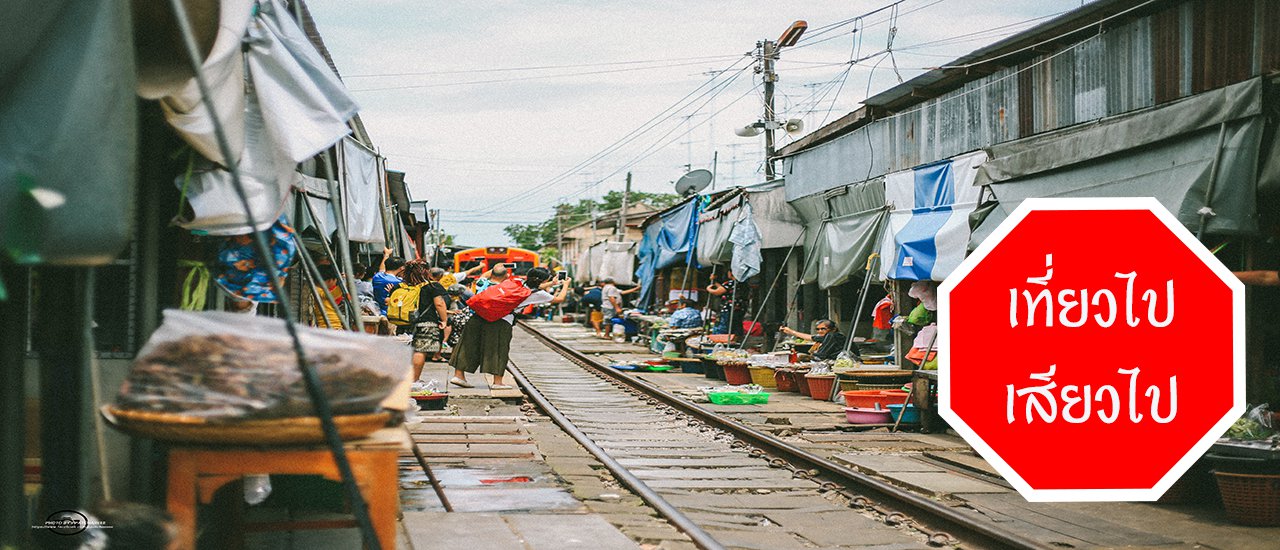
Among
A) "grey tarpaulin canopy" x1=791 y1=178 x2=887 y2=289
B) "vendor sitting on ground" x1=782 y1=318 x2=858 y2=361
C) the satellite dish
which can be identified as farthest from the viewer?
the satellite dish

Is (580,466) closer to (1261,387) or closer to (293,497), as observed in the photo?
(293,497)

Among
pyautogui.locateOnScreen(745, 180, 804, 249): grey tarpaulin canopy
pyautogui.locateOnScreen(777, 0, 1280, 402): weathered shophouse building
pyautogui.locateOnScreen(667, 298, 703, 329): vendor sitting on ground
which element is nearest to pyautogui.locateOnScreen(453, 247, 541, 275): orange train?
pyautogui.locateOnScreen(667, 298, 703, 329): vendor sitting on ground

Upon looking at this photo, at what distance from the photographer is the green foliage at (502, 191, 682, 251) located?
81750 millimetres

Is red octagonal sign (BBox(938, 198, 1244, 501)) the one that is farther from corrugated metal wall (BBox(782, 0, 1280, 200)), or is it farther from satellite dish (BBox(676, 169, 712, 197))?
satellite dish (BBox(676, 169, 712, 197))

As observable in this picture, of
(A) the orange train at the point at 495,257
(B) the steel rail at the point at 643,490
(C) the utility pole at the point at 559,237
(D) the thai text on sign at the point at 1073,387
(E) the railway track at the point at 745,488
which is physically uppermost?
(C) the utility pole at the point at 559,237

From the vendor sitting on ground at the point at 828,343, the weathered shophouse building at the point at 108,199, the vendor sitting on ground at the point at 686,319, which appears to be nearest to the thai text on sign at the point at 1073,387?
the weathered shophouse building at the point at 108,199

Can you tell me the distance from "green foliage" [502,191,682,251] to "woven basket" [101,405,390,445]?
223 ft

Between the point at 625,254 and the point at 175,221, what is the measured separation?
33.3 meters

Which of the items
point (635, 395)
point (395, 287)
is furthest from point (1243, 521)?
point (395, 287)

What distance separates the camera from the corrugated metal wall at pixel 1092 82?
8484mm

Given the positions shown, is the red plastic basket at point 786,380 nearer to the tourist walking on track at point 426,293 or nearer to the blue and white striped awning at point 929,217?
the blue and white striped awning at point 929,217

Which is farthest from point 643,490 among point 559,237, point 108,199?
point 559,237

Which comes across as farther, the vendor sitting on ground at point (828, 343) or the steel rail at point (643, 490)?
the vendor sitting on ground at point (828, 343)

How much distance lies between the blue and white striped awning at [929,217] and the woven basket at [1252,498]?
5.65 m
